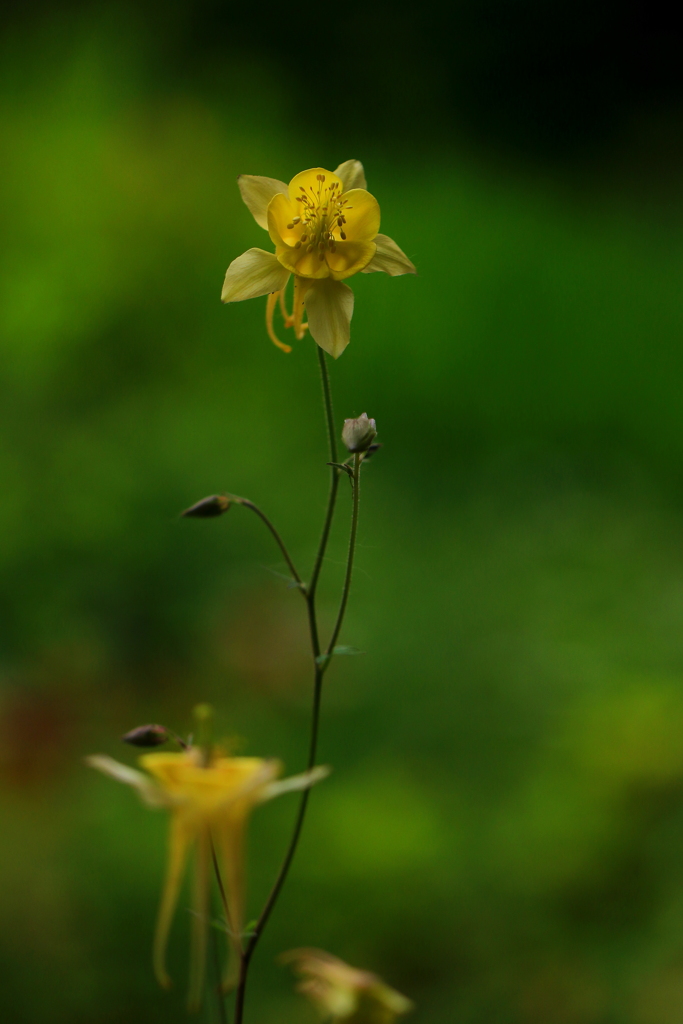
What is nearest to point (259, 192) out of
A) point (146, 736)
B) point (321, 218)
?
point (321, 218)

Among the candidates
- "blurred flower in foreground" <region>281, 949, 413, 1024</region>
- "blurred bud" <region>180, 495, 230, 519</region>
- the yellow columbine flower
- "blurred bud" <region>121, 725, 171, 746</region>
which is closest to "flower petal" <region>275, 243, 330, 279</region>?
the yellow columbine flower

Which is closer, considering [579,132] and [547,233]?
[547,233]

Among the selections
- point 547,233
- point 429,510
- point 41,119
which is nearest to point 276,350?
point 429,510

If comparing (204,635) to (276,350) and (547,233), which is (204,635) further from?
(547,233)

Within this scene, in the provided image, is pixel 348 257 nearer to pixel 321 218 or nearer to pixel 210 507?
pixel 321 218

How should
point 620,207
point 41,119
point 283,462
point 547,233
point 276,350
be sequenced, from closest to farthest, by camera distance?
point 283,462 < point 41,119 < point 276,350 < point 547,233 < point 620,207

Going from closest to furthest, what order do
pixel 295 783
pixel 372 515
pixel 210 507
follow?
pixel 295 783 < pixel 210 507 < pixel 372 515

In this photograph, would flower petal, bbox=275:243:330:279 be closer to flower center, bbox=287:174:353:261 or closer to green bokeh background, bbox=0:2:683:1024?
flower center, bbox=287:174:353:261
